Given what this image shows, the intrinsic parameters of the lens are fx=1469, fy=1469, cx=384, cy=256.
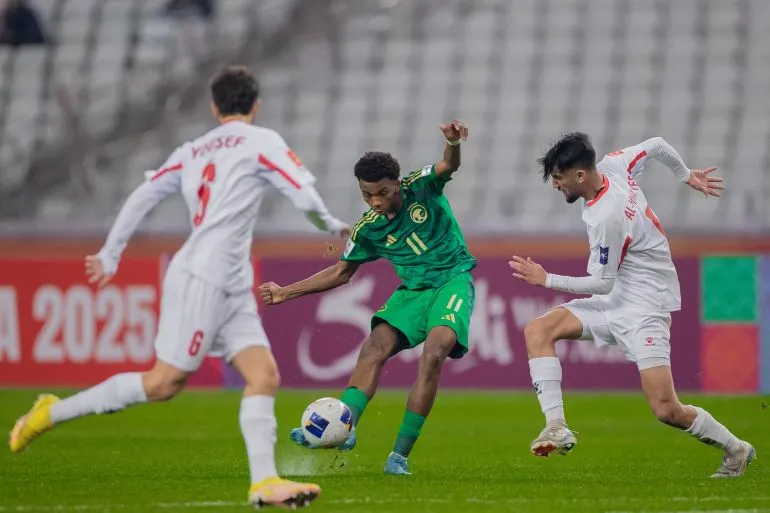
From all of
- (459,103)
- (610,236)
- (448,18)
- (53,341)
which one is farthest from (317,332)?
(610,236)

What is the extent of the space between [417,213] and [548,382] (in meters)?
1.29

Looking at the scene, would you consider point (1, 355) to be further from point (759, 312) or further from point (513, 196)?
point (759, 312)

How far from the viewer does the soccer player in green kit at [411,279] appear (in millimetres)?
8586

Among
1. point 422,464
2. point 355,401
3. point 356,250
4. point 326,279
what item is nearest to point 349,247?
point 356,250

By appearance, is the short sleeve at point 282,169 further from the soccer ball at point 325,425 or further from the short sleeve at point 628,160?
the short sleeve at point 628,160

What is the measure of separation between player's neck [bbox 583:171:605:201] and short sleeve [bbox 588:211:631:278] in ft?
0.79

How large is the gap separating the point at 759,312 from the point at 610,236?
729cm

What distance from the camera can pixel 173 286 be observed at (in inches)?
276

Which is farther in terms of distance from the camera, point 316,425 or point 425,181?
point 425,181

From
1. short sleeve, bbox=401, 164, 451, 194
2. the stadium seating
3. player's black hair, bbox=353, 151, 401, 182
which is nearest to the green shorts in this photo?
short sleeve, bbox=401, 164, 451, 194

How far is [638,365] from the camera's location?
8.44 metres

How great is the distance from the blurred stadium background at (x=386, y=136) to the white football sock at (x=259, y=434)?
348 inches

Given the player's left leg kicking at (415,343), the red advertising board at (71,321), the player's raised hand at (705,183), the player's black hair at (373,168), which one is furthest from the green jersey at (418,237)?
the red advertising board at (71,321)

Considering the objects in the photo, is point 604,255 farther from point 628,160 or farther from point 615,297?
point 628,160
